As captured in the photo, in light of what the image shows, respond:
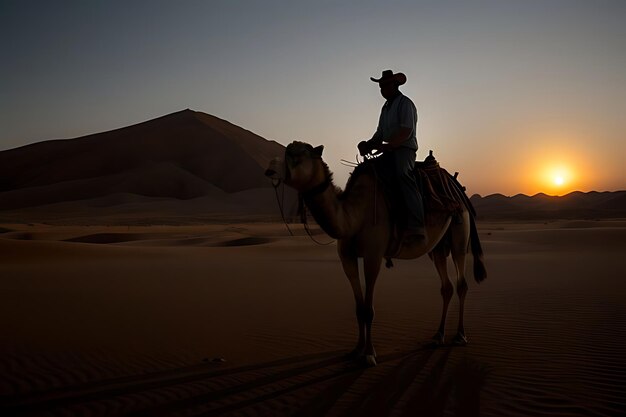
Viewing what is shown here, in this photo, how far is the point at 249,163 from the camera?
14950cm

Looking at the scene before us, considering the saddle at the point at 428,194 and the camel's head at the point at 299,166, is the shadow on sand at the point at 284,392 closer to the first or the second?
the saddle at the point at 428,194

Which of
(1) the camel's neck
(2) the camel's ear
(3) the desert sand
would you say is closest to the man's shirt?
(1) the camel's neck

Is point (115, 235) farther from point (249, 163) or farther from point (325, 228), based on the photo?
point (249, 163)

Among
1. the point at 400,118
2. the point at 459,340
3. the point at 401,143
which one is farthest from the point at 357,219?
the point at 459,340

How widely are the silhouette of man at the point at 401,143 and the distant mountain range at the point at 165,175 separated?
78162 millimetres

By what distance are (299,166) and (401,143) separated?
1.81m

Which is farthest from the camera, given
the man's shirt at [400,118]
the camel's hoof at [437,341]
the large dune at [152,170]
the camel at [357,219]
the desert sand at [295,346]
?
the large dune at [152,170]

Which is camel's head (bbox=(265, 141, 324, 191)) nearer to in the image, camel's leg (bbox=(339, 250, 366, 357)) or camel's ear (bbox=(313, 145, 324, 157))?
camel's ear (bbox=(313, 145, 324, 157))

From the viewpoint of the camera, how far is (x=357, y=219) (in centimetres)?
646

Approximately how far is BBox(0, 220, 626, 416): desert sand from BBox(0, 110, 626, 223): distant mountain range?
238ft

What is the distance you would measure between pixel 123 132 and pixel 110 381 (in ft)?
588

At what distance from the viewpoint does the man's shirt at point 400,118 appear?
22.6 feet

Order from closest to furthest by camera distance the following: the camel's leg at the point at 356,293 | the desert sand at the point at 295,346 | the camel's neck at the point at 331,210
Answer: the desert sand at the point at 295,346, the camel's neck at the point at 331,210, the camel's leg at the point at 356,293

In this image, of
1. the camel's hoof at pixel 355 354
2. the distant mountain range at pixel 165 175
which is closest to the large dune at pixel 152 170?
Result: the distant mountain range at pixel 165 175
